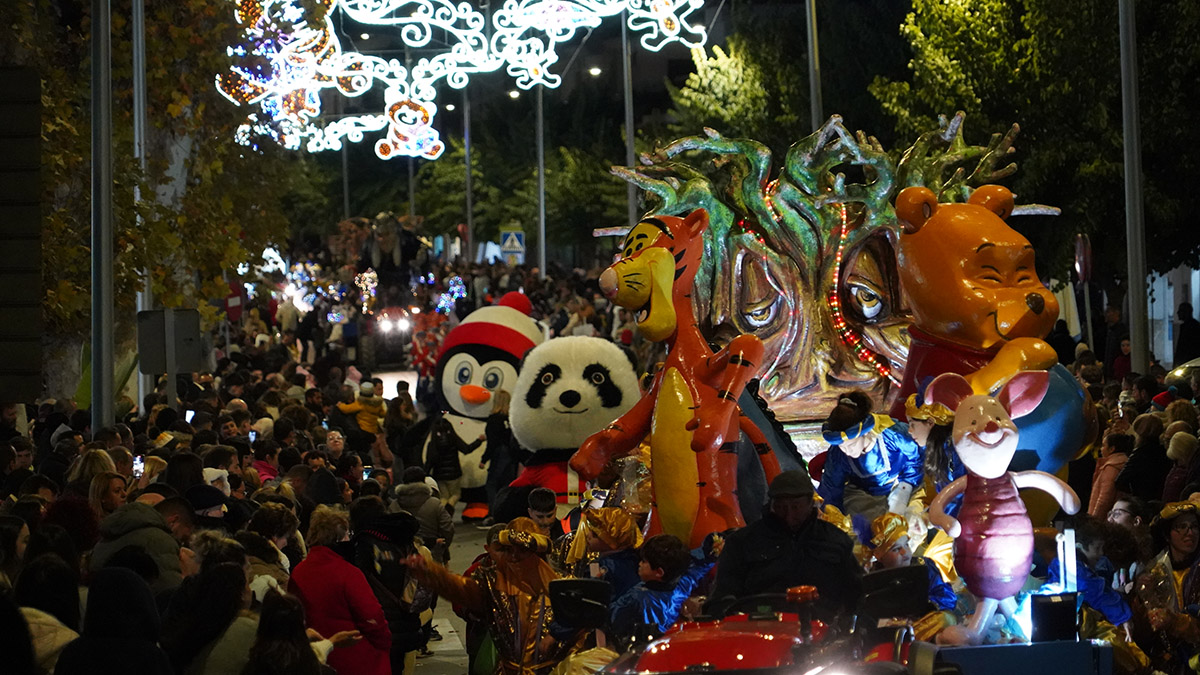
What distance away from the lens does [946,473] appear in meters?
9.05

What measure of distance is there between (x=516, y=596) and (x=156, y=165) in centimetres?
1178

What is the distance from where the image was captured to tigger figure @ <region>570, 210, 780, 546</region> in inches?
377

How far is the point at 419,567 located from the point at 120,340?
13008 mm

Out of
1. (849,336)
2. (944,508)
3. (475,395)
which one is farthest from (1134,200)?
(944,508)

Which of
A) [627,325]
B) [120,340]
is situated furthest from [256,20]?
[627,325]

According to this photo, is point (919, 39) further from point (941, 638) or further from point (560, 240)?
point (560, 240)

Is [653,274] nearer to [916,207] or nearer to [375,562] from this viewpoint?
[916,207]

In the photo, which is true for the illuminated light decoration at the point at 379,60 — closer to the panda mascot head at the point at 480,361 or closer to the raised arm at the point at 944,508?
the panda mascot head at the point at 480,361

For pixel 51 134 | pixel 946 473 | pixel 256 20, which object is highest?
pixel 256 20

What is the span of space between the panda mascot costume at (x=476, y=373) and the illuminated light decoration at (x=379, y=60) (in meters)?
3.80

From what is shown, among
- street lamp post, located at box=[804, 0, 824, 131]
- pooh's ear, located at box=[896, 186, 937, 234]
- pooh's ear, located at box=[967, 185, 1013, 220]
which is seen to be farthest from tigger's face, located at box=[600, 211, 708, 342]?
street lamp post, located at box=[804, 0, 824, 131]

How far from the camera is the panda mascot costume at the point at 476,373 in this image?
17594 mm

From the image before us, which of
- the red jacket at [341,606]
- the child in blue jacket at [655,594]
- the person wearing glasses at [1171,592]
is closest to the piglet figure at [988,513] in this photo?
the person wearing glasses at [1171,592]

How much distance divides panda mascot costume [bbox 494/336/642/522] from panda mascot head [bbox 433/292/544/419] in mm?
2773
